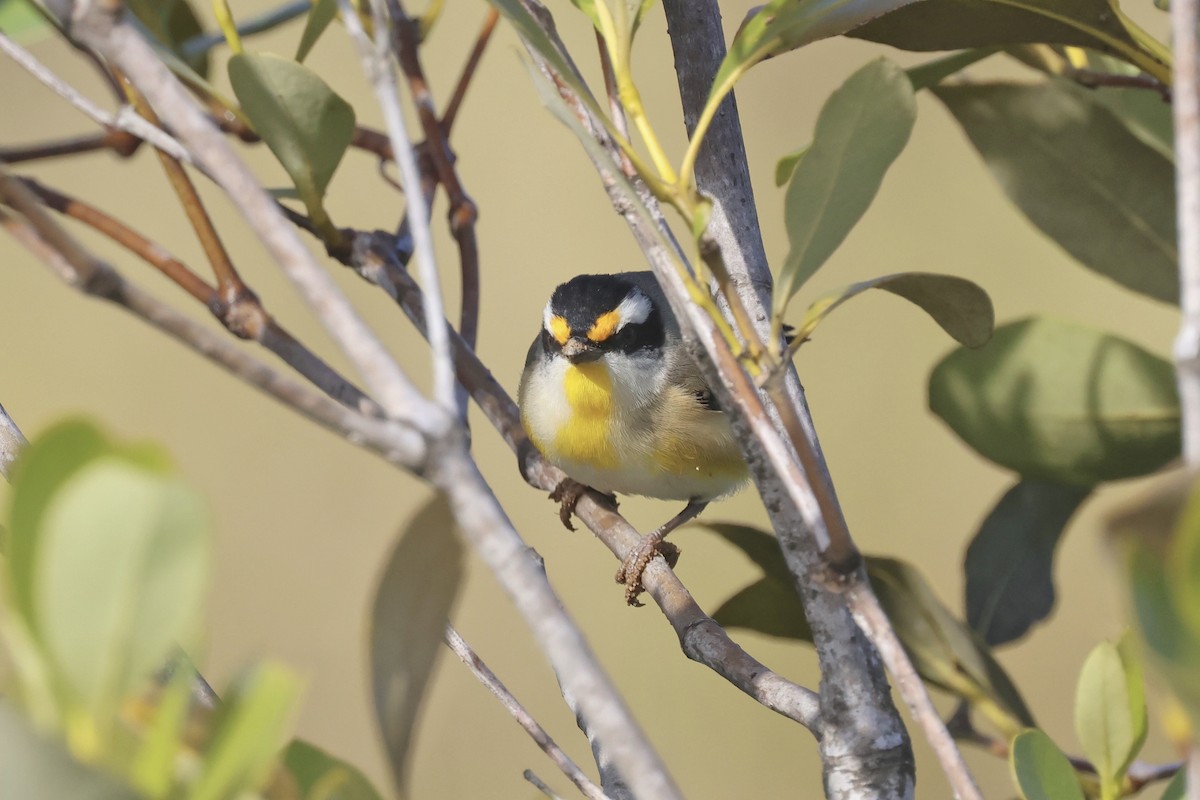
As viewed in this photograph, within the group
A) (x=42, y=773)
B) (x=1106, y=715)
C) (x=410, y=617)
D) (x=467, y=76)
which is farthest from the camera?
(x=467, y=76)

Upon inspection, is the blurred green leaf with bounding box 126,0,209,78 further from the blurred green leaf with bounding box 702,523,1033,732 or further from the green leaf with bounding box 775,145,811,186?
the blurred green leaf with bounding box 702,523,1033,732

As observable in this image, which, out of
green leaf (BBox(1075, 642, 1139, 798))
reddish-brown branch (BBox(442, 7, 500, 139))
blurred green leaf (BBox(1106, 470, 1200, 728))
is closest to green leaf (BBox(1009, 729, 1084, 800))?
green leaf (BBox(1075, 642, 1139, 798))

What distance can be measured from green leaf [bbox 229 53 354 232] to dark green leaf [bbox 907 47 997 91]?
0.38 meters

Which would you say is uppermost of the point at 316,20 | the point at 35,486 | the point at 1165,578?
the point at 316,20

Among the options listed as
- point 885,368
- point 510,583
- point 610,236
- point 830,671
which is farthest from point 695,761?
point 510,583

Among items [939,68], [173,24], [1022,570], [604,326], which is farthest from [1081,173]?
[604,326]

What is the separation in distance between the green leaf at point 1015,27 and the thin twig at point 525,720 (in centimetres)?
46

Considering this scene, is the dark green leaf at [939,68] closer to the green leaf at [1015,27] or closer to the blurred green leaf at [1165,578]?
the green leaf at [1015,27]

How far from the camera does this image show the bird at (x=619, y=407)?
1.70 metres

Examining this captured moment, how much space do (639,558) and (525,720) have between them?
0.55 meters

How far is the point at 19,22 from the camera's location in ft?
2.77

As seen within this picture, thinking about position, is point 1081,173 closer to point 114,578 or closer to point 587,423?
point 114,578

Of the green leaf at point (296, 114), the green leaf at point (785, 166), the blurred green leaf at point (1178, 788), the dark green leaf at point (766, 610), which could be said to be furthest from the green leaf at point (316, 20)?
the blurred green leaf at point (1178, 788)

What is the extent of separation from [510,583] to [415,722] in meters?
0.08
